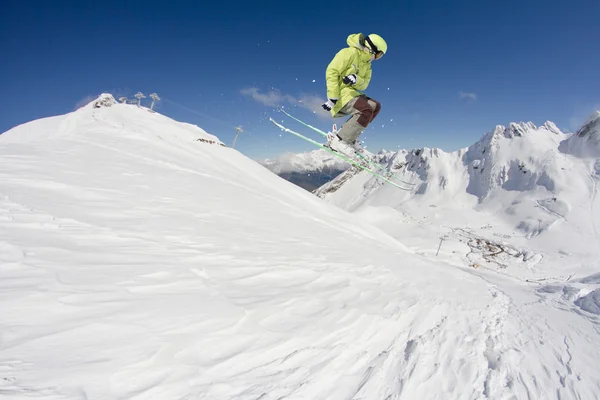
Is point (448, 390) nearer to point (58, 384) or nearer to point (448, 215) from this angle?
point (58, 384)

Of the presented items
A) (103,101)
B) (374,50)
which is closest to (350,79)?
(374,50)

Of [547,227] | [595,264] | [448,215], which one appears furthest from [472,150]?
[595,264]

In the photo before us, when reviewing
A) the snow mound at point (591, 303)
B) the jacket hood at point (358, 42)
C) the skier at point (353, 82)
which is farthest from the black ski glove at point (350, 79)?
the snow mound at point (591, 303)

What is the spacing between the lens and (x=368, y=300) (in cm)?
533

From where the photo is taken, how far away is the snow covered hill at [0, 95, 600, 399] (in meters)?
2.63

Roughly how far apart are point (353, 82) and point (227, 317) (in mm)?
7847

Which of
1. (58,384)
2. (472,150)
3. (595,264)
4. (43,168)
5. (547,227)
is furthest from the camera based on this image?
(472,150)

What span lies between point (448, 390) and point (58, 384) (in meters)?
3.74

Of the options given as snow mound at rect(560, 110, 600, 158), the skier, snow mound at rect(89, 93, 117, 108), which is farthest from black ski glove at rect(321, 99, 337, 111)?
snow mound at rect(560, 110, 600, 158)

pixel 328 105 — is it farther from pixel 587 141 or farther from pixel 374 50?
pixel 587 141

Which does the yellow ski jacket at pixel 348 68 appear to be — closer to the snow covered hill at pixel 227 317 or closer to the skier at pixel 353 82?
the skier at pixel 353 82

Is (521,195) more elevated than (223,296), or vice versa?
(521,195)

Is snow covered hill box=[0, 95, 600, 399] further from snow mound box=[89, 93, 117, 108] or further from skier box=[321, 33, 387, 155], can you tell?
snow mound box=[89, 93, 117, 108]

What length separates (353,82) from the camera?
355 inches
